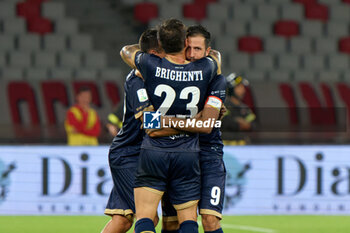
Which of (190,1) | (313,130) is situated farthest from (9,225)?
(190,1)

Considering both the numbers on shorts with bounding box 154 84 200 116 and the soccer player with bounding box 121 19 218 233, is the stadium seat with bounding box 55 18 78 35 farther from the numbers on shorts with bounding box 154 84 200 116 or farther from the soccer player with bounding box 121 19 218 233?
the numbers on shorts with bounding box 154 84 200 116

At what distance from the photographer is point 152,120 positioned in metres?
4.26

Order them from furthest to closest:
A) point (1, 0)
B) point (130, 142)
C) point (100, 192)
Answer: point (1, 0), point (100, 192), point (130, 142)

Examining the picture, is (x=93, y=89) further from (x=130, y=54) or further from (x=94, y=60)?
(x=130, y=54)

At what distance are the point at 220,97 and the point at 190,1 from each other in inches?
358

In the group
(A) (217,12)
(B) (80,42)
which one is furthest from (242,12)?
(B) (80,42)

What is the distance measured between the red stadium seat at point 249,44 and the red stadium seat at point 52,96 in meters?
3.37

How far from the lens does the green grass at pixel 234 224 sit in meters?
7.15

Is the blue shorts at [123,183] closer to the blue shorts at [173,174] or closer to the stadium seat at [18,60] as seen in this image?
the blue shorts at [173,174]

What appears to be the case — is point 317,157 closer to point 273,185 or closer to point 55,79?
point 273,185

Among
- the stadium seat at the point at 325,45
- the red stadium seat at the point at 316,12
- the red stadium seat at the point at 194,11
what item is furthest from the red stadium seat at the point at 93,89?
the red stadium seat at the point at 316,12

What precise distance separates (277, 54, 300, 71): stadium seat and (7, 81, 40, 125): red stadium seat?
4441 mm

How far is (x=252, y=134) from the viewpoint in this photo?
938cm

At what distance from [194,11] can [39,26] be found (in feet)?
9.02
